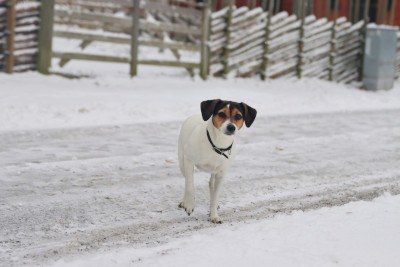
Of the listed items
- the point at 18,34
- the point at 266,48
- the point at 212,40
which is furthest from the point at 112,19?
the point at 266,48

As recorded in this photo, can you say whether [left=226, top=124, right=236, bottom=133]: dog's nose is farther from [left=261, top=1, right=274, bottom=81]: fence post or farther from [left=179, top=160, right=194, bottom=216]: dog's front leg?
[left=261, top=1, right=274, bottom=81]: fence post

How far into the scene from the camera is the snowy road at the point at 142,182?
427 cm

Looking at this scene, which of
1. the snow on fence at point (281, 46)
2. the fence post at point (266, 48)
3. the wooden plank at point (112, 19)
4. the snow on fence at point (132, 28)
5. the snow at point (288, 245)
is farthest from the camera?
the fence post at point (266, 48)

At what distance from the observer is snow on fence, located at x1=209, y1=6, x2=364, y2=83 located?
15139mm

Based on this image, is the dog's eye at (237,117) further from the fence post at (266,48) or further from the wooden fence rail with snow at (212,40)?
the fence post at (266,48)

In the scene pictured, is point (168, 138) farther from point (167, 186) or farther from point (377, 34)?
point (377, 34)

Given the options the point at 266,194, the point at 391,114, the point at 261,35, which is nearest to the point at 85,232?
the point at 266,194

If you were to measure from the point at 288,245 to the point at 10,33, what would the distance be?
949 cm

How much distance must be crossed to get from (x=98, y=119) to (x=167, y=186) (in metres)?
4.32

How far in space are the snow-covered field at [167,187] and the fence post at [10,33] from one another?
401 millimetres

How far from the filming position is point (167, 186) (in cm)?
573

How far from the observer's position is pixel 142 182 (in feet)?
19.2

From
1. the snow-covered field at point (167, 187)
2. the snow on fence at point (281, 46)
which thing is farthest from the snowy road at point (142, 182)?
the snow on fence at point (281, 46)

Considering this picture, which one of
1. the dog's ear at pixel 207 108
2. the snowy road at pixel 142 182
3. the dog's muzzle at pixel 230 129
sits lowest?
the snowy road at pixel 142 182
